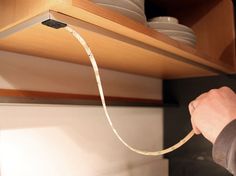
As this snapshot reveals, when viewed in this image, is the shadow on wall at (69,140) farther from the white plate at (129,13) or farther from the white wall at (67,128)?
the white plate at (129,13)

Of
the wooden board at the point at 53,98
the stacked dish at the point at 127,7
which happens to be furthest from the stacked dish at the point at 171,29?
the wooden board at the point at 53,98

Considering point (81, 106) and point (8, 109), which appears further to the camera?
point (81, 106)

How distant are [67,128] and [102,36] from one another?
0.41 meters

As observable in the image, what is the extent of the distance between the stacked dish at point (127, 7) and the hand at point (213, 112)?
8.9 inches

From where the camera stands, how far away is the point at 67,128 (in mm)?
816

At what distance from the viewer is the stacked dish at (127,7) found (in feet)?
1.61

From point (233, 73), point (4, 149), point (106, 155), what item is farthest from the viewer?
point (233, 73)

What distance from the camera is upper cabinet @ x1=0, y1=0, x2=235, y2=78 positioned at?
409 mm

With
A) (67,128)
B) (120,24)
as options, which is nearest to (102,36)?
(120,24)

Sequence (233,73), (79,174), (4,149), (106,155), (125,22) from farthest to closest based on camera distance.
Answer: (233,73) → (106,155) → (79,174) → (4,149) → (125,22)

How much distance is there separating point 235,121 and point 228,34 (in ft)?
2.07

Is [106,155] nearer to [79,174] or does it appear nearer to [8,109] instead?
[79,174]

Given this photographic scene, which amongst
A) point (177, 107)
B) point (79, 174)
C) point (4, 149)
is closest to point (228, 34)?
point (177, 107)

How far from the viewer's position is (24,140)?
0.70m
